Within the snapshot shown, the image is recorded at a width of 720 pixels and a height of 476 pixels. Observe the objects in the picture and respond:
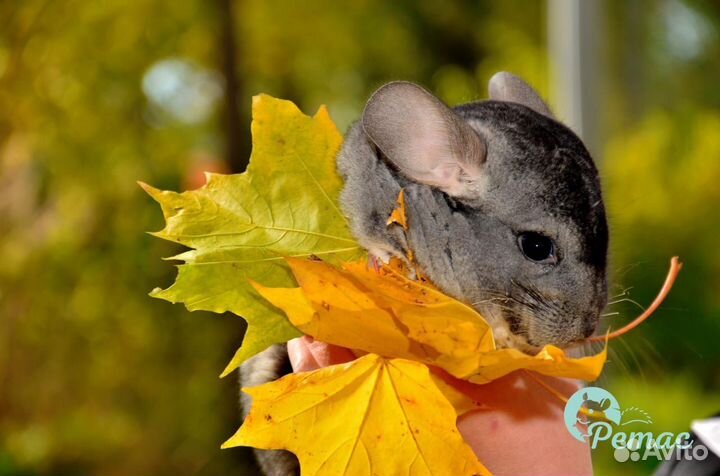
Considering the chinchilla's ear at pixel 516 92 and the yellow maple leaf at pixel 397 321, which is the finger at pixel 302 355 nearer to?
the yellow maple leaf at pixel 397 321

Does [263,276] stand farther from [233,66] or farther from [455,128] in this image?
[233,66]

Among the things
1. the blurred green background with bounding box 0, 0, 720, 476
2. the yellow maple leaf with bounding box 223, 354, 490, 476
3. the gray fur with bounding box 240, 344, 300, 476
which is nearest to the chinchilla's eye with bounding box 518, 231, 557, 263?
the yellow maple leaf with bounding box 223, 354, 490, 476

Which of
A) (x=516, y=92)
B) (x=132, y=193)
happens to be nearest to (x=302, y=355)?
(x=516, y=92)

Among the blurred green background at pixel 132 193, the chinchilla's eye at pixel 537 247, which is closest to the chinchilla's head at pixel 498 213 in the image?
the chinchilla's eye at pixel 537 247

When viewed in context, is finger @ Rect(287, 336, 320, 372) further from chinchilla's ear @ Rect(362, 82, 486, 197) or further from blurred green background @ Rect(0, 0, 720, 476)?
blurred green background @ Rect(0, 0, 720, 476)

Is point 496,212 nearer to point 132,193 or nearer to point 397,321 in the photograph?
point 397,321
